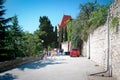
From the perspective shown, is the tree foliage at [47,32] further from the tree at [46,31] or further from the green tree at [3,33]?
the green tree at [3,33]

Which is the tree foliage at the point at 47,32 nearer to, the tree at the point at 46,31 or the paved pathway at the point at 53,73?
the tree at the point at 46,31

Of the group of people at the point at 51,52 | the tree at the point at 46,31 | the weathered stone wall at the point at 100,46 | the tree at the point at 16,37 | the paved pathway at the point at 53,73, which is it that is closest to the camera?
the paved pathway at the point at 53,73

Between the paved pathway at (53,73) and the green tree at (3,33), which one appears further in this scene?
the green tree at (3,33)

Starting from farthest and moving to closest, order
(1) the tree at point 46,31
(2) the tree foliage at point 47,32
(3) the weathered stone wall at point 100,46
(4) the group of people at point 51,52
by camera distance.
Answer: (2) the tree foliage at point 47,32
(1) the tree at point 46,31
(4) the group of people at point 51,52
(3) the weathered stone wall at point 100,46

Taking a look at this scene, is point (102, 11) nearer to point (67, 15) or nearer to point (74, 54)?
point (74, 54)

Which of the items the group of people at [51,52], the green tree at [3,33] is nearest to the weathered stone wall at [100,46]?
the green tree at [3,33]

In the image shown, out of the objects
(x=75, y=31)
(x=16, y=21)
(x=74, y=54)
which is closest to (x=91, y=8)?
(x=75, y=31)

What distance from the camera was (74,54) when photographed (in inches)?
1554

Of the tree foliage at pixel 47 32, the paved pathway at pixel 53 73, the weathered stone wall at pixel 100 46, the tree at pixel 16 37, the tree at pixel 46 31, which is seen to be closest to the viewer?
the paved pathway at pixel 53 73

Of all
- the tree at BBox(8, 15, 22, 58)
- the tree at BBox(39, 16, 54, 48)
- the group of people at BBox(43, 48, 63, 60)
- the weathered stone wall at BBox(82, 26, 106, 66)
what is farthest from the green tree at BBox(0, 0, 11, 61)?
the tree at BBox(39, 16, 54, 48)

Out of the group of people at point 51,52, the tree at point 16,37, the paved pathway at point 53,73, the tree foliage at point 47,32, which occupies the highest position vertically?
the tree foliage at point 47,32

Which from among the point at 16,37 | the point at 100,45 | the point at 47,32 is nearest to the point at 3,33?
the point at 16,37

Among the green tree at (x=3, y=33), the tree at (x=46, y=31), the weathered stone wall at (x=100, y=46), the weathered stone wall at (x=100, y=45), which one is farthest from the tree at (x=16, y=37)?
the tree at (x=46, y=31)

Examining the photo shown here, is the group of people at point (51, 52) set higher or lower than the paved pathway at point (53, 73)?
higher
